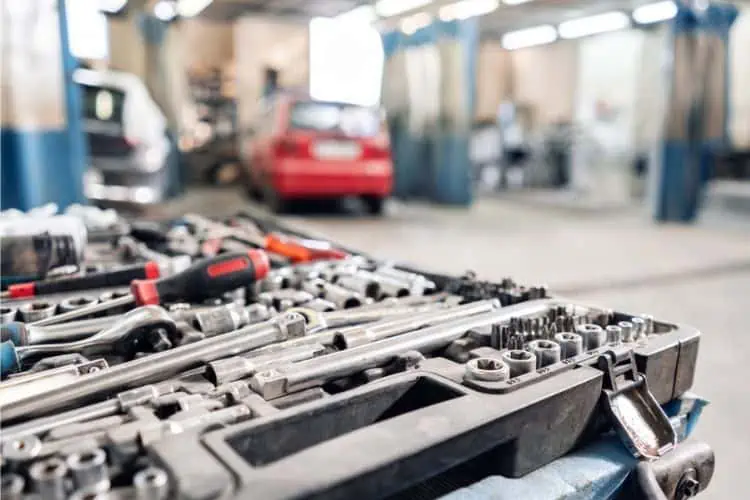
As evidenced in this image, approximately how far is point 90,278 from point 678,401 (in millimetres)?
1147

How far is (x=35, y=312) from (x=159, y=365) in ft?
1.48

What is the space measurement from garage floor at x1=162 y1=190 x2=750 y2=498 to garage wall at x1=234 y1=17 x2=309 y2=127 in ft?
17.5

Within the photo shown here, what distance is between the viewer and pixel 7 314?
3.51 ft

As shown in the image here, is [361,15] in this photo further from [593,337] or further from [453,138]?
[593,337]

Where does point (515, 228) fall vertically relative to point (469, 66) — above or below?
below

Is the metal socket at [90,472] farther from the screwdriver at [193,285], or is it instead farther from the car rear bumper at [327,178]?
the car rear bumper at [327,178]

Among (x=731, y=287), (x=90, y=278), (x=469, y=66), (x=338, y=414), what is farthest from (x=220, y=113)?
(x=338, y=414)

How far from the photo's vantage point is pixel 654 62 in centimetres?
934

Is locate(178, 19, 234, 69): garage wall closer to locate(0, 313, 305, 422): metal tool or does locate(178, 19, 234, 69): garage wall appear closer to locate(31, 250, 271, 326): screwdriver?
locate(31, 250, 271, 326): screwdriver

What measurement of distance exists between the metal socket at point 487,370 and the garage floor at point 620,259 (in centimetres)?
97

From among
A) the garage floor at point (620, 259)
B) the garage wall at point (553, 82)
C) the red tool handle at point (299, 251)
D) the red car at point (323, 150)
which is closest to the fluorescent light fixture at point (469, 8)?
the garage wall at point (553, 82)

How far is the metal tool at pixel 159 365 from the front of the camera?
2.26 feet

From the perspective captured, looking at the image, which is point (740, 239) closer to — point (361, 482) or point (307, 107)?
point (307, 107)

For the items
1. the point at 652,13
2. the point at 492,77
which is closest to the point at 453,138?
the point at 652,13
